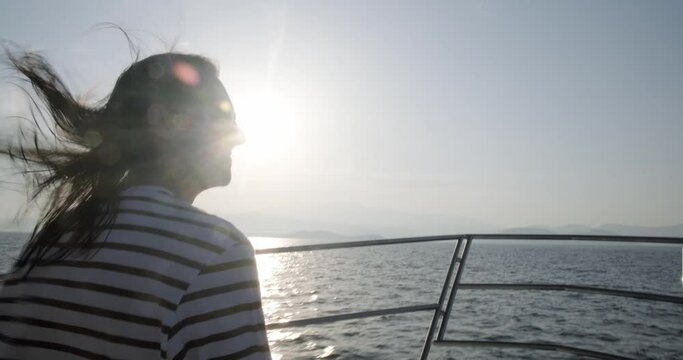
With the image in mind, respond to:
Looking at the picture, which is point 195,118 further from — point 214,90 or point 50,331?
point 50,331

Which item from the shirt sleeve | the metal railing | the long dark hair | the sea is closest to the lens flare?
the long dark hair

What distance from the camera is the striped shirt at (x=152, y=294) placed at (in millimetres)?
757

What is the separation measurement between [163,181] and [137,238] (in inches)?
9.0

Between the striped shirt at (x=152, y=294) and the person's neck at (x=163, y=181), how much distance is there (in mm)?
100

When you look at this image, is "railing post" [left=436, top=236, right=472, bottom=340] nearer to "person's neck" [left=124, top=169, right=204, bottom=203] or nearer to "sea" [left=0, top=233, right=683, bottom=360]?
"person's neck" [left=124, top=169, right=204, bottom=203]

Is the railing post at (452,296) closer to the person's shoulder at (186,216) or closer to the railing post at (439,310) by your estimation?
the railing post at (439,310)

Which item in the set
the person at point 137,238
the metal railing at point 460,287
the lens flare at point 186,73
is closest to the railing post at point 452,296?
the metal railing at point 460,287

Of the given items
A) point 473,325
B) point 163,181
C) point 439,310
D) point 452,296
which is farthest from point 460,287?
point 473,325

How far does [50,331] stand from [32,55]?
777mm

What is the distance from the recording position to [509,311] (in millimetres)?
16828

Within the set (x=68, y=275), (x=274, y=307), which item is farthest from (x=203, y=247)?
(x=274, y=307)

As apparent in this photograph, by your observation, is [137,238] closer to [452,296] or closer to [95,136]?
[95,136]

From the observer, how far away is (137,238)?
84 centimetres

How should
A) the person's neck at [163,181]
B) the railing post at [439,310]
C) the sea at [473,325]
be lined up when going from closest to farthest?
1. the person's neck at [163,181]
2. the railing post at [439,310]
3. the sea at [473,325]
